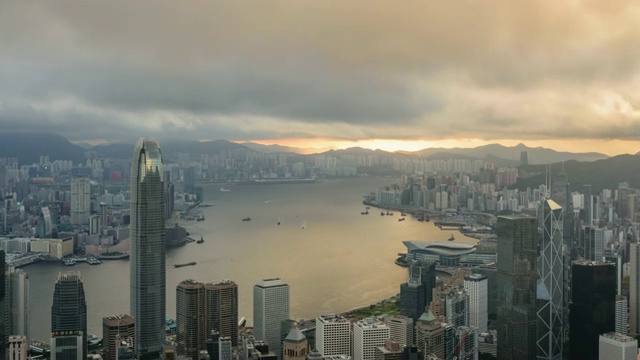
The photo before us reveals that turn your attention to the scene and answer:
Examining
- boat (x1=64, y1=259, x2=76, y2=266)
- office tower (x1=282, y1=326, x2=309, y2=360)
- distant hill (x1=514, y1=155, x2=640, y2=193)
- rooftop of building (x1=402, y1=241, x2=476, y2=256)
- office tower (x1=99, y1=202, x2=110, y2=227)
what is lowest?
office tower (x1=282, y1=326, x2=309, y2=360)

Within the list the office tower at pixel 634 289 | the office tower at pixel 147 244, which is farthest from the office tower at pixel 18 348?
the office tower at pixel 634 289

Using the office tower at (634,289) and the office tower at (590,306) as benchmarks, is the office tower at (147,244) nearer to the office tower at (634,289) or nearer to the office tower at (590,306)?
the office tower at (590,306)

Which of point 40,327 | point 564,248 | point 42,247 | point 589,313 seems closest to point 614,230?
point 564,248

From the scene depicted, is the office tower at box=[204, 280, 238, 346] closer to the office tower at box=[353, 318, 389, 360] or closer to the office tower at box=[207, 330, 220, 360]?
the office tower at box=[207, 330, 220, 360]

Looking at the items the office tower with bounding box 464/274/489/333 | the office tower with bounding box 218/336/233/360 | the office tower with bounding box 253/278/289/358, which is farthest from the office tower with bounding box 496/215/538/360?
the office tower with bounding box 218/336/233/360

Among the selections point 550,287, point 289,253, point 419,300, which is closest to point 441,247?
point 289,253

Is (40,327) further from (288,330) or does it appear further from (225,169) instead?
(225,169)
